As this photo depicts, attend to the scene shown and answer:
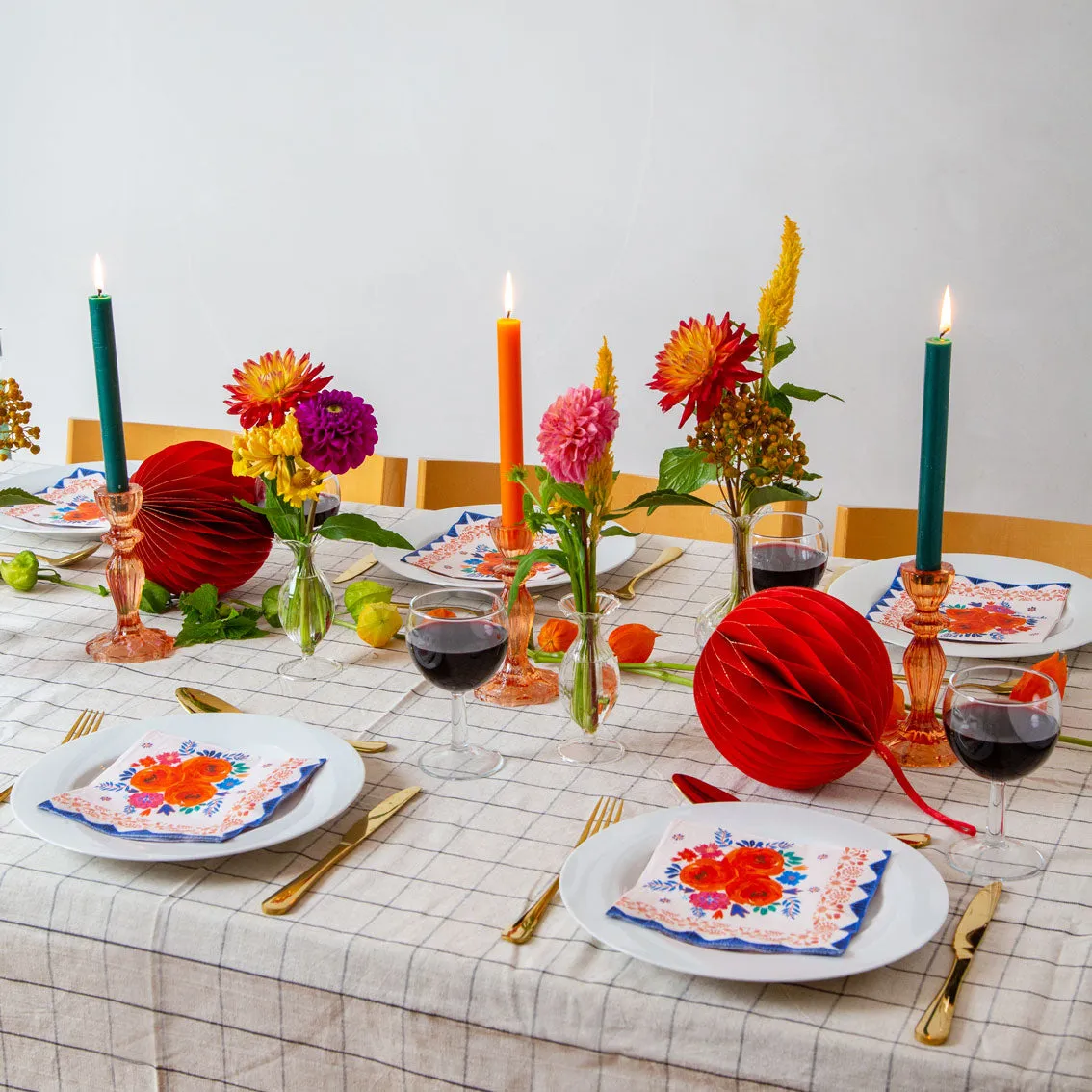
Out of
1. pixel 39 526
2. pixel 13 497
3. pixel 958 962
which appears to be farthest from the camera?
pixel 39 526

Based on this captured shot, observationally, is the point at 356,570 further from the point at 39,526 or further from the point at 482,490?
the point at 482,490

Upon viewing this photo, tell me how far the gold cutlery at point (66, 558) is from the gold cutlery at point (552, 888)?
890 millimetres

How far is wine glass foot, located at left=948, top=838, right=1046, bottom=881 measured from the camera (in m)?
0.95

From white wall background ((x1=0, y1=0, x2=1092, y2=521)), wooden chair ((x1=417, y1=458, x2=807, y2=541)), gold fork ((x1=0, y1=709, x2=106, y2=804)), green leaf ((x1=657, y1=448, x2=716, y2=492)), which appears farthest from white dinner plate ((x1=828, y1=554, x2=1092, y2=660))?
white wall background ((x1=0, y1=0, x2=1092, y2=521))

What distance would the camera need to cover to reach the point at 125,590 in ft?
4.53

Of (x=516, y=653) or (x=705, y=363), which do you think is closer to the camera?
(x=705, y=363)

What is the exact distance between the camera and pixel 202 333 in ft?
11.5

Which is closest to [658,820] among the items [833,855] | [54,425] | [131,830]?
[833,855]

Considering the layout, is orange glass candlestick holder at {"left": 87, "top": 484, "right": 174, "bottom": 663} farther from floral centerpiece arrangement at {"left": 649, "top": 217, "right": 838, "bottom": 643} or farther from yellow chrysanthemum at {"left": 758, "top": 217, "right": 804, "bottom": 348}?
yellow chrysanthemum at {"left": 758, "top": 217, "right": 804, "bottom": 348}

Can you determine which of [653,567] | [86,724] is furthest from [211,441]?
[86,724]

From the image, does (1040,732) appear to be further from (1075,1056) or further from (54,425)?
(54,425)

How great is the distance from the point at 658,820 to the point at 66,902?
0.43m

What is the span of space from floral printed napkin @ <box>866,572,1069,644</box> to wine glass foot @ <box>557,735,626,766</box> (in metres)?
0.37

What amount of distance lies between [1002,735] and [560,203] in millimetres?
2387
